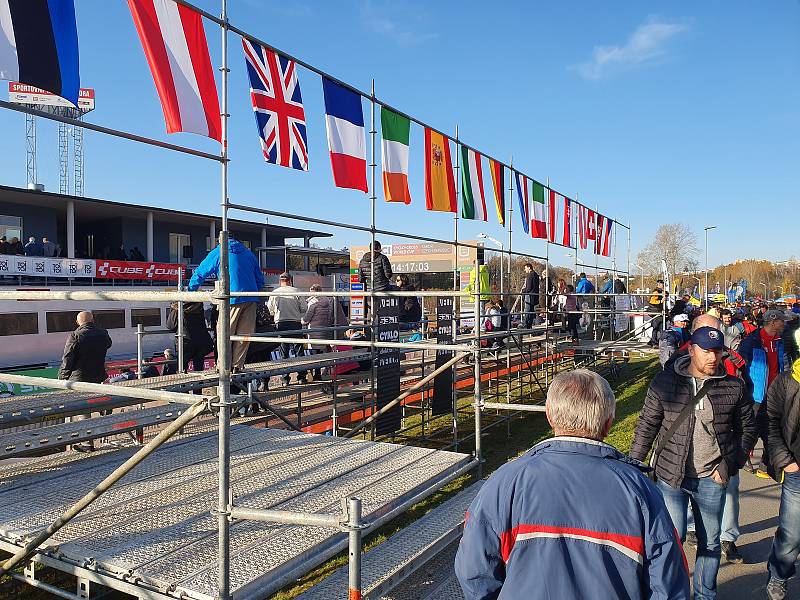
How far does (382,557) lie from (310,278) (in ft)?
87.8

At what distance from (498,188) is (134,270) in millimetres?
18093

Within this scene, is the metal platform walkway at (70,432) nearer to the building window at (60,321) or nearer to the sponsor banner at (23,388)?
the sponsor banner at (23,388)

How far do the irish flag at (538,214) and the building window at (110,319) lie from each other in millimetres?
13586

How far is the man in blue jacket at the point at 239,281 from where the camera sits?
6258mm

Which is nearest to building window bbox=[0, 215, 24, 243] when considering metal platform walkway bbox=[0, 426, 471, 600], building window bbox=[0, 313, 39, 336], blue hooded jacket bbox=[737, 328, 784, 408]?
building window bbox=[0, 313, 39, 336]

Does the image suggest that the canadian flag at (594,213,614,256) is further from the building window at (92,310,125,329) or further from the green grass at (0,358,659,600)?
the building window at (92,310,125,329)

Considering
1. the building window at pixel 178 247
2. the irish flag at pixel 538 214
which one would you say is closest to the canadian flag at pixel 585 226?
the irish flag at pixel 538 214

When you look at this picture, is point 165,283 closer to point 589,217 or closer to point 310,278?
point 310,278

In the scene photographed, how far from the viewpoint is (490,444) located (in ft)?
30.2

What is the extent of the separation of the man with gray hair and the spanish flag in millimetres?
6458

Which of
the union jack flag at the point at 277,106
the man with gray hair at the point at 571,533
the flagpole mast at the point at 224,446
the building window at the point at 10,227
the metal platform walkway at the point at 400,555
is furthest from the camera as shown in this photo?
the building window at the point at 10,227

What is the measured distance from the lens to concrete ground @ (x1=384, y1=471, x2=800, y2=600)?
3499mm

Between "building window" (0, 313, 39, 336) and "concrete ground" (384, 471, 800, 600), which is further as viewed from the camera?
"building window" (0, 313, 39, 336)

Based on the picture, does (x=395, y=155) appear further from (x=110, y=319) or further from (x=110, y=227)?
(x=110, y=227)
